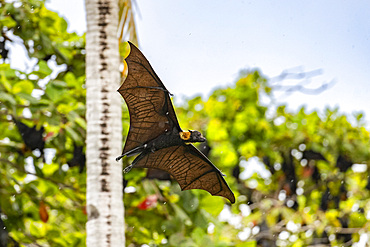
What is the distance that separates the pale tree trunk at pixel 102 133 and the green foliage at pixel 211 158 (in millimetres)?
612

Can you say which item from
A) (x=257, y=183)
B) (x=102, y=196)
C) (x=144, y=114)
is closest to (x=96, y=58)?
(x=102, y=196)

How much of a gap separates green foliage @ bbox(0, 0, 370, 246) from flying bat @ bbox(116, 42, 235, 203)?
1406mm

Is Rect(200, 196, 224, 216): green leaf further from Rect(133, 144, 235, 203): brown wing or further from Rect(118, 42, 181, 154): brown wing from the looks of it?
Rect(118, 42, 181, 154): brown wing

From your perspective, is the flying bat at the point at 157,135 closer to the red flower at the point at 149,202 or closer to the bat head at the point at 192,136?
the bat head at the point at 192,136

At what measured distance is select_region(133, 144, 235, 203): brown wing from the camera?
1897mm

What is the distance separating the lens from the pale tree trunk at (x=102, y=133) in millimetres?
2625

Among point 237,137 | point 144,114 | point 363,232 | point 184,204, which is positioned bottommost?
point 363,232

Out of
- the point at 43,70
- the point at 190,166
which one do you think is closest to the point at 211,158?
the point at 43,70

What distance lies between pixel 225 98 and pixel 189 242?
303 cm

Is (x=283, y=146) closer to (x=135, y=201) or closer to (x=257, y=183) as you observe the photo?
(x=257, y=183)

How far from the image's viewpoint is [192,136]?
156 cm

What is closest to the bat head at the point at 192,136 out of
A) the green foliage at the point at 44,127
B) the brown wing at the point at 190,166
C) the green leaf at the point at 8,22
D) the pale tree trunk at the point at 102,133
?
the brown wing at the point at 190,166

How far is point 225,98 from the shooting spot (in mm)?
6082

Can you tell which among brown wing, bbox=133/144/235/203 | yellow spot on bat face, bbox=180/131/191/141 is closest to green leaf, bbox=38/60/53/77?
brown wing, bbox=133/144/235/203
